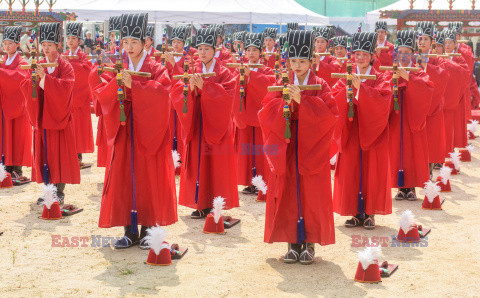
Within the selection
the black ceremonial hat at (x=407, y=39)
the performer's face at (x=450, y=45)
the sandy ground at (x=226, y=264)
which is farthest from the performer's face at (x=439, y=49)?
the sandy ground at (x=226, y=264)

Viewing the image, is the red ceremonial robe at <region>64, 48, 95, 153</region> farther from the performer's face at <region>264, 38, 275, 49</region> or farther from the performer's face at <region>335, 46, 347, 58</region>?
the performer's face at <region>335, 46, 347, 58</region>

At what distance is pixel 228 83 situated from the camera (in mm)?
8242

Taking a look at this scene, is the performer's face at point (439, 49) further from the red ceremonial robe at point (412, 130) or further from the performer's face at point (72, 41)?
the performer's face at point (72, 41)


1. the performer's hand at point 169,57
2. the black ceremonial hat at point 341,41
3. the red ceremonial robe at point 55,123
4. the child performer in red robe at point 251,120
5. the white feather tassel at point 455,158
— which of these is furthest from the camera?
the black ceremonial hat at point 341,41

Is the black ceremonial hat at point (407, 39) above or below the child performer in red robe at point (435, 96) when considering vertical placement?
above

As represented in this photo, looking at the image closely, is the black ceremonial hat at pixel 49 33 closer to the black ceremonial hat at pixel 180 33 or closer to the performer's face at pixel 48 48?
the performer's face at pixel 48 48

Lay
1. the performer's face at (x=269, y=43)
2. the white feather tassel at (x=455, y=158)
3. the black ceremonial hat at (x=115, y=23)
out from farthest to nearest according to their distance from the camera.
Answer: the performer's face at (x=269, y=43)
the white feather tassel at (x=455, y=158)
the black ceremonial hat at (x=115, y=23)

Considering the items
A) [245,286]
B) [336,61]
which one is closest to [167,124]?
[245,286]

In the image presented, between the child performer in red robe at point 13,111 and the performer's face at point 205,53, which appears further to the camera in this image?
the child performer in red robe at point 13,111

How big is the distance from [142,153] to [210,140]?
4.52 ft

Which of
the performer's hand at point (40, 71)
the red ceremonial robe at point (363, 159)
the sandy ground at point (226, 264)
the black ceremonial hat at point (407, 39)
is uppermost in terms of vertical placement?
the black ceremonial hat at point (407, 39)

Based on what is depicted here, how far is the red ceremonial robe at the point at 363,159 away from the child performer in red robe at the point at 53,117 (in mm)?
3356

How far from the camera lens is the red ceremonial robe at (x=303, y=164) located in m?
6.47

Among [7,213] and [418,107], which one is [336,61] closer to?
[418,107]
